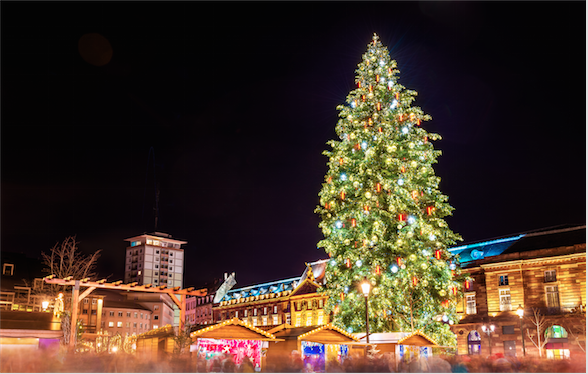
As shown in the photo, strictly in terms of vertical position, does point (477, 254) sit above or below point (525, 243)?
below

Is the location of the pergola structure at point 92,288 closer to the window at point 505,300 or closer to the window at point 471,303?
the window at point 471,303

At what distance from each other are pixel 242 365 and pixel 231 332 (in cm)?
327

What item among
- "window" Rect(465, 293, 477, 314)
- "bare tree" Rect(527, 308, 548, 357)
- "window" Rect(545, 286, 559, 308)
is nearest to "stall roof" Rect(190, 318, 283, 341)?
"bare tree" Rect(527, 308, 548, 357)

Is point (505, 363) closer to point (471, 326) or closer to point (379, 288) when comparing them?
point (379, 288)

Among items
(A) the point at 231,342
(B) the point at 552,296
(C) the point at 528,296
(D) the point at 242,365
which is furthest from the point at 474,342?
(D) the point at 242,365

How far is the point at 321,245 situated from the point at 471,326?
2689 centimetres

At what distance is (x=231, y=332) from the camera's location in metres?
18.8

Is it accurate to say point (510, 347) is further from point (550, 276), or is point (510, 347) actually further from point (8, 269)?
point (8, 269)

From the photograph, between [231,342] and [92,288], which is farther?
[92,288]

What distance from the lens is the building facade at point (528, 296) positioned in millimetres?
42219

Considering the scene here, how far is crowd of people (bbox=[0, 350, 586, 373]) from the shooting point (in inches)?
593

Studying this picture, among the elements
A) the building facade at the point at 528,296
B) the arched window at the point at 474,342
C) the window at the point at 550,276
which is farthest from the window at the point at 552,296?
the arched window at the point at 474,342

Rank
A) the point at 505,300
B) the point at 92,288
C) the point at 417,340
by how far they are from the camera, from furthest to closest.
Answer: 1. the point at 505,300
2. the point at 92,288
3. the point at 417,340

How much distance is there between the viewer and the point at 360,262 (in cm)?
2525
